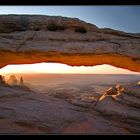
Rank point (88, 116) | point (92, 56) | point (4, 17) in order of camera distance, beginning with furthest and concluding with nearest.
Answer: point (88, 116) < point (92, 56) < point (4, 17)

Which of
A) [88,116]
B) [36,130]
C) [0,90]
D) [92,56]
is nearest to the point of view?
[36,130]

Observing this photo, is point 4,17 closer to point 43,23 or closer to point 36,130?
point 43,23

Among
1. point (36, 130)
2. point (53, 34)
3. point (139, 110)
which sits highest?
point (53, 34)

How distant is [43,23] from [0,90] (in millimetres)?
5174

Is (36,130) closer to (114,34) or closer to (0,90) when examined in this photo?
(0,90)

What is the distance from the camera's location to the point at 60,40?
10352 mm

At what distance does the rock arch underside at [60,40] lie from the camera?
10.1 m

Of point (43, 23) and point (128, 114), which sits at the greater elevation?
point (43, 23)

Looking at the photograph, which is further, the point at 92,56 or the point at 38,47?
the point at 92,56

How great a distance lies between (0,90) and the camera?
13141mm

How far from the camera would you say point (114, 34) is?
11078mm

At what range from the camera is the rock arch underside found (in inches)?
396

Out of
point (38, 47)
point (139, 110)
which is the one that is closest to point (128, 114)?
point (139, 110)

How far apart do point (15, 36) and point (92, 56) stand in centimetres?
361
